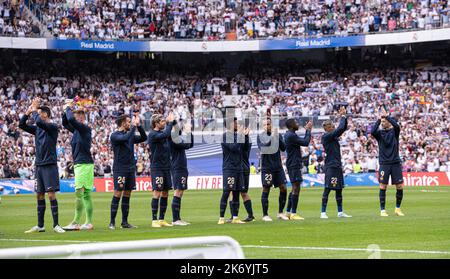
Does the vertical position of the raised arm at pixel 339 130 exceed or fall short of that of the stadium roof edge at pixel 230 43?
it falls short

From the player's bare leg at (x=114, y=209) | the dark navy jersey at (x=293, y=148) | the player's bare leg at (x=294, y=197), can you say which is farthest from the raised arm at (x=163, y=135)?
the player's bare leg at (x=294, y=197)

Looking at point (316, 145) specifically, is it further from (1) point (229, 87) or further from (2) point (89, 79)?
(2) point (89, 79)

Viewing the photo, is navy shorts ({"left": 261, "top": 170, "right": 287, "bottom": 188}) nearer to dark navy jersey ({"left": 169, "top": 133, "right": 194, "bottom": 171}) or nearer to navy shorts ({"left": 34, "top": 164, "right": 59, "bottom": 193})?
dark navy jersey ({"left": 169, "top": 133, "right": 194, "bottom": 171})

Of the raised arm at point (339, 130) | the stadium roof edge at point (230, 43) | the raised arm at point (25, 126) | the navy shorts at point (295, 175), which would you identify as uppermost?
the stadium roof edge at point (230, 43)

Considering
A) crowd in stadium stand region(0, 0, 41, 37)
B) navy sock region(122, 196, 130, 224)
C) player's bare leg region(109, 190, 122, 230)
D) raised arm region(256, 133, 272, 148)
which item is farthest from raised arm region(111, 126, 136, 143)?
crowd in stadium stand region(0, 0, 41, 37)

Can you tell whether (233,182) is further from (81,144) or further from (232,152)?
(81,144)

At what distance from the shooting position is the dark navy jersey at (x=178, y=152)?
20641 mm

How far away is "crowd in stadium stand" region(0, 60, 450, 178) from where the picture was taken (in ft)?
165

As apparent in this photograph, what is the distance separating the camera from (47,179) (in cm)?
1866

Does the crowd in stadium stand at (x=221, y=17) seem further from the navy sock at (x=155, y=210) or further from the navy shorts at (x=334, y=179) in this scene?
the navy sock at (x=155, y=210)

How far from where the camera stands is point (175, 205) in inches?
817

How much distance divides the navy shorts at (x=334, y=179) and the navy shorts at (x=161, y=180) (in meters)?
4.14

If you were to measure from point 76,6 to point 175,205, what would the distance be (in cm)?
4359

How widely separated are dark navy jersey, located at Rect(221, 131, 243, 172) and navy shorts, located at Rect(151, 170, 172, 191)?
1479mm
